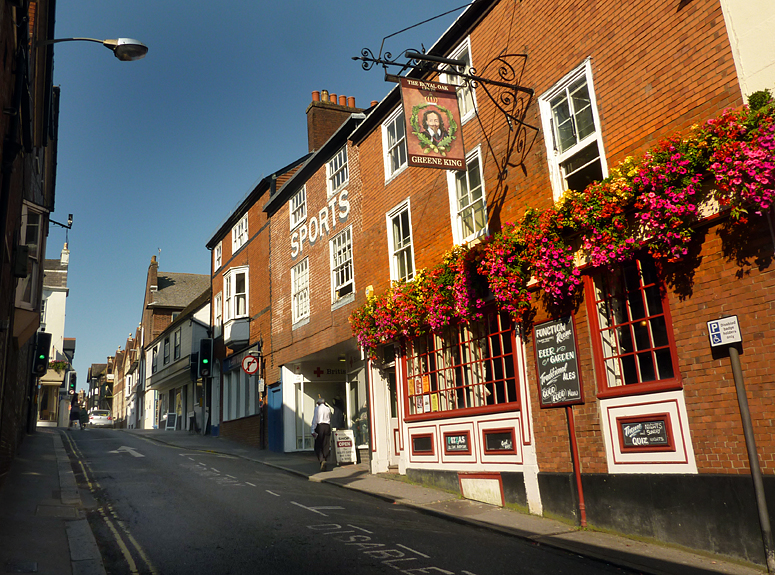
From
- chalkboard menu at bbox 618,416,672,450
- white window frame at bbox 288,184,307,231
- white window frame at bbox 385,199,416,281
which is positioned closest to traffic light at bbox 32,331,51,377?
white window frame at bbox 288,184,307,231

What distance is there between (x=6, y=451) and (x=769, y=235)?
1325cm

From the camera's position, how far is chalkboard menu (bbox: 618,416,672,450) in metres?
7.55

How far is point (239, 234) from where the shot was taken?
27.0 metres

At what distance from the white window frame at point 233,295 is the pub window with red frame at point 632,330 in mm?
18457

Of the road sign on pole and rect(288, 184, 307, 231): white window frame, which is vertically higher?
rect(288, 184, 307, 231): white window frame

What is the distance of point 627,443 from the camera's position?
8039 millimetres

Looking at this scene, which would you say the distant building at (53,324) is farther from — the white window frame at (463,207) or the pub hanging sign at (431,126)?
the pub hanging sign at (431,126)

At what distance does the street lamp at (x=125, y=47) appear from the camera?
27.8ft

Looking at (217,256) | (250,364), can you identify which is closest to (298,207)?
(250,364)

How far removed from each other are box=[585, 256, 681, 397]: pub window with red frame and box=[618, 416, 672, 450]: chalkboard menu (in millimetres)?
408

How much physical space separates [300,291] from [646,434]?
13778mm

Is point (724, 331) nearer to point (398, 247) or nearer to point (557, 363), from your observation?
point (557, 363)

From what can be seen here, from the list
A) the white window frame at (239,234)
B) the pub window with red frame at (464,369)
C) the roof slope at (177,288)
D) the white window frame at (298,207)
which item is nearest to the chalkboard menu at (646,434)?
the pub window with red frame at (464,369)

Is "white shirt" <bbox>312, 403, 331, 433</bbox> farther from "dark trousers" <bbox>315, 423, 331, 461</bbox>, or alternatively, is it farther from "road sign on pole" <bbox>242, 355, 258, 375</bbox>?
"road sign on pole" <bbox>242, 355, 258, 375</bbox>
